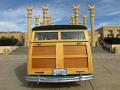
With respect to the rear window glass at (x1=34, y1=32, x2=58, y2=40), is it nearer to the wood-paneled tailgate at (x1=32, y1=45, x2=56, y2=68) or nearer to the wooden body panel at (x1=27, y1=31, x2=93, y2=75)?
the wooden body panel at (x1=27, y1=31, x2=93, y2=75)

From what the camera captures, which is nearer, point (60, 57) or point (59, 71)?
point (59, 71)

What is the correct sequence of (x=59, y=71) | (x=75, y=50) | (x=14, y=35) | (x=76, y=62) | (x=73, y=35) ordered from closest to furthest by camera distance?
1. (x=59, y=71)
2. (x=76, y=62)
3. (x=75, y=50)
4. (x=73, y=35)
5. (x=14, y=35)

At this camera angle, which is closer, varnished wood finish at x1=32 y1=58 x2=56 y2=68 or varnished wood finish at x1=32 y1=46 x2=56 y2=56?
varnished wood finish at x1=32 y1=58 x2=56 y2=68

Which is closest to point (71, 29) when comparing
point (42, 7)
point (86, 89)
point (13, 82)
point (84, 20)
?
point (86, 89)

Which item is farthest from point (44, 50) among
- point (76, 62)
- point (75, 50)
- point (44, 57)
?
point (76, 62)

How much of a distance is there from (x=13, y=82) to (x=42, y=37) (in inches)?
99.7

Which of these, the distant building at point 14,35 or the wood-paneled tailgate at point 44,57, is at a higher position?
the distant building at point 14,35

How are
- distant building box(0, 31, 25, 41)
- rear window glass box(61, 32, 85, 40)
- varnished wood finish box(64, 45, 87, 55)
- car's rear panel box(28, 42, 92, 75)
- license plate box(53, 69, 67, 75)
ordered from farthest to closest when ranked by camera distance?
distant building box(0, 31, 25, 41) → rear window glass box(61, 32, 85, 40) → varnished wood finish box(64, 45, 87, 55) → car's rear panel box(28, 42, 92, 75) → license plate box(53, 69, 67, 75)

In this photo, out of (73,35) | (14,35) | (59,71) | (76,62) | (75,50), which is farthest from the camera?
(14,35)

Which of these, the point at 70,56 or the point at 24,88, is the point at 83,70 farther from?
the point at 24,88

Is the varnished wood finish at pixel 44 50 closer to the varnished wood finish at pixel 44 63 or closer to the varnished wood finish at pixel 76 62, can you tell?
the varnished wood finish at pixel 44 63

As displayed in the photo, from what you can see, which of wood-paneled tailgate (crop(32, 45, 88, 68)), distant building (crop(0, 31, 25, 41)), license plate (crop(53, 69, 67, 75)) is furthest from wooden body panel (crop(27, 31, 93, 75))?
distant building (crop(0, 31, 25, 41))

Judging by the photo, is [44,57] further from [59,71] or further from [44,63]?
[59,71]

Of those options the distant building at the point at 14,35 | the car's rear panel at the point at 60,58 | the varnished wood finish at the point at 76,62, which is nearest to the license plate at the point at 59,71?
the car's rear panel at the point at 60,58
